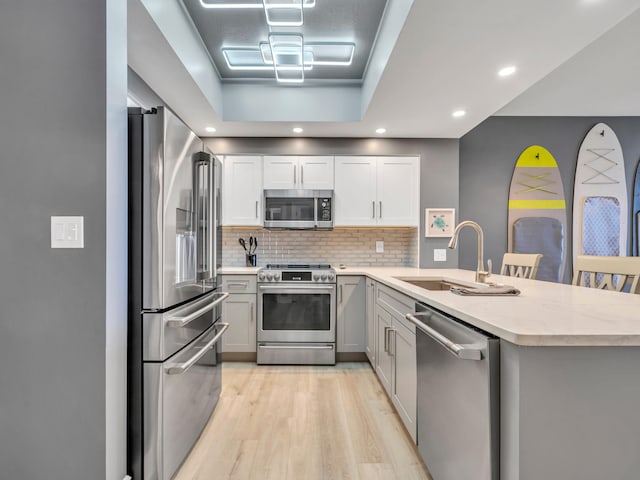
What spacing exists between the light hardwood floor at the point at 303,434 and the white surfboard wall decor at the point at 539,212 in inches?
106

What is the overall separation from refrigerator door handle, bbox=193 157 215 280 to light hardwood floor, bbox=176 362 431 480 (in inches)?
39.6

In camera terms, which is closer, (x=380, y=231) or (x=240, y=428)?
(x=240, y=428)

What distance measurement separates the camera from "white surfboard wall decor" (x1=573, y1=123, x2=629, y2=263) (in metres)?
4.20

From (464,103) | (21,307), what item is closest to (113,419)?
(21,307)

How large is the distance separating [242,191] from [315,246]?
1074 millimetres

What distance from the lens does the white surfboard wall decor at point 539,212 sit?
4215mm

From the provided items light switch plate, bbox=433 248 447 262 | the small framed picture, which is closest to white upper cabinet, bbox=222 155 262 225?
the small framed picture

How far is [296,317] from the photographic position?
3.46 meters

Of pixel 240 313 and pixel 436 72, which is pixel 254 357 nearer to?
pixel 240 313

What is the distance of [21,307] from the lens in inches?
53.0

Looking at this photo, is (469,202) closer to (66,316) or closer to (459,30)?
(459,30)

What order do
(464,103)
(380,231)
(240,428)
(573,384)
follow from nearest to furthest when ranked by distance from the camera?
(573,384), (240,428), (464,103), (380,231)

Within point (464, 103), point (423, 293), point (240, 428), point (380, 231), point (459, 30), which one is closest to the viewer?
point (423, 293)

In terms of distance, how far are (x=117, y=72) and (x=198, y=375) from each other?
1.59 meters
